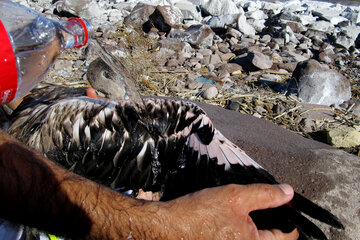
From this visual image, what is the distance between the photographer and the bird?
6.45 feet

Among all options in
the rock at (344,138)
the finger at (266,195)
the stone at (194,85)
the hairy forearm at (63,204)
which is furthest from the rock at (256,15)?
the hairy forearm at (63,204)

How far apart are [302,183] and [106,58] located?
1.76m

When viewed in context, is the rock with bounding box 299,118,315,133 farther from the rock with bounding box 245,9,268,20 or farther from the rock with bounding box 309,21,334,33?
the rock with bounding box 245,9,268,20

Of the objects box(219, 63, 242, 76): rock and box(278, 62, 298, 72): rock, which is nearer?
box(219, 63, 242, 76): rock

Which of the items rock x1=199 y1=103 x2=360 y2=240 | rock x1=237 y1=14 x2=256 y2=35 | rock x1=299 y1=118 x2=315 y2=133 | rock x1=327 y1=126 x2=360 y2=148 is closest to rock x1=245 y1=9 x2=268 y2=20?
rock x1=237 y1=14 x2=256 y2=35

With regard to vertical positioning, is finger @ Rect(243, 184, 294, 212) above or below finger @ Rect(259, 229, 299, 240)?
above

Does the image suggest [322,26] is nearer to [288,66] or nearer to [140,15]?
[288,66]

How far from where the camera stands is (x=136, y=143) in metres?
2.05

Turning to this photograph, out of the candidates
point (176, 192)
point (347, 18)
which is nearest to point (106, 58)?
point (176, 192)

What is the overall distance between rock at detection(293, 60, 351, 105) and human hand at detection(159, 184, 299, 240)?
328 cm

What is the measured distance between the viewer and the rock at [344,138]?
3112mm

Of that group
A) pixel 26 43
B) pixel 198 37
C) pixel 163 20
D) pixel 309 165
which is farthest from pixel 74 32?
pixel 163 20

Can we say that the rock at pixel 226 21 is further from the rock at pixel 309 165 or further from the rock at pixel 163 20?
the rock at pixel 309 165

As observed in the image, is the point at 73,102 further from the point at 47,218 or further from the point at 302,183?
the point at 302,183
